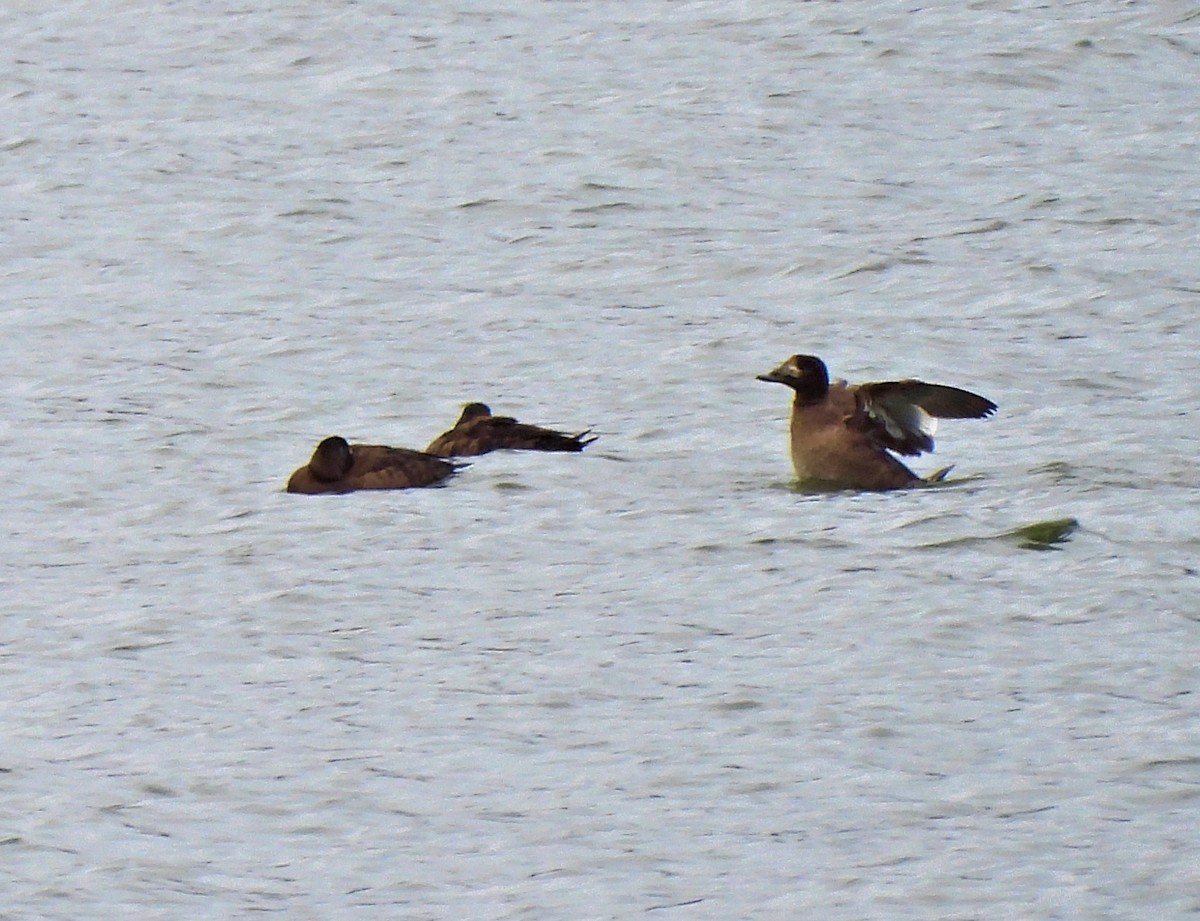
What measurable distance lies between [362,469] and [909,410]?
9.18ft

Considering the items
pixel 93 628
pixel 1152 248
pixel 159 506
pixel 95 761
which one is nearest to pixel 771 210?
pixel 1152 248

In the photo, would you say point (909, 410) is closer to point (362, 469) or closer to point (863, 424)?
point (863, 424)

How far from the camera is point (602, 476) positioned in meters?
13.0

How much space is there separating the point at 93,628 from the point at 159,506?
7.14ft

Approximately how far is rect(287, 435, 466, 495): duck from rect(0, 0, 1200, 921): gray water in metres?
0.10

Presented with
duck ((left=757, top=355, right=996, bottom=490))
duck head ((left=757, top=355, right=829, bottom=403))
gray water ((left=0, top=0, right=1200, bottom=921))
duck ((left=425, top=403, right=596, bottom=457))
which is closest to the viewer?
gray water ((left=0, top=0, right=1200, bottom=921))

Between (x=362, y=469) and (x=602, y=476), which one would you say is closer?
(x=362, y=469)

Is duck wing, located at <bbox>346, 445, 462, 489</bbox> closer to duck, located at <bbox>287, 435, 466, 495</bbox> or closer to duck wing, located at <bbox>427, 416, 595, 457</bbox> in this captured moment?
duck, located at <bbox>287, 435, 466, 495</bbox>

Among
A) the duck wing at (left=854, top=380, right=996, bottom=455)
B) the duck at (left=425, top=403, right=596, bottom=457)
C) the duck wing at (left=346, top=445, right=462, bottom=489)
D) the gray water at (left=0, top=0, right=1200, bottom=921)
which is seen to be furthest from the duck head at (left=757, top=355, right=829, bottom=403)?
the duck wing at (left=346, top=445, right=462, bottom=489)

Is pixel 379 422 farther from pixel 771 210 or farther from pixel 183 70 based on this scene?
pixel 183 70

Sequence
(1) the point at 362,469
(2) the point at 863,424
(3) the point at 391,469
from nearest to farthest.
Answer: (1) the point at 362,469 → (3) the point at 391,469 → (2) the point at 863,424

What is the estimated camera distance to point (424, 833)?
811 centimetres

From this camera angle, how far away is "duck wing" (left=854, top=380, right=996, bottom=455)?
41.5 ft

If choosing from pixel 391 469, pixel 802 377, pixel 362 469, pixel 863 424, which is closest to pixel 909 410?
pixel 863 424
